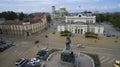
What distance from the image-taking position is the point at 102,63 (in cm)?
2762

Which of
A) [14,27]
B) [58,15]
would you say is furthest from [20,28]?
[58,15]

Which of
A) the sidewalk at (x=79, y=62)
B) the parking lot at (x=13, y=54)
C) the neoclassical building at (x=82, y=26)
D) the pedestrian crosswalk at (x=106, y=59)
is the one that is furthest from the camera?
the neoclassical building at (x=82, y=26)

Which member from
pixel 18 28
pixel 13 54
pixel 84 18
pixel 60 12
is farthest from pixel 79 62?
pixel 60 12

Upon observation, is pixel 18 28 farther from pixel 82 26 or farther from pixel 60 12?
pixel 60 12

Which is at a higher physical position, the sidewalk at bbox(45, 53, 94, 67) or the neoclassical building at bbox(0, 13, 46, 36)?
the neoclassical building at bbox(0, 13, 46, 36)

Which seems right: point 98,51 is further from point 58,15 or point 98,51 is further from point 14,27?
point 58,15

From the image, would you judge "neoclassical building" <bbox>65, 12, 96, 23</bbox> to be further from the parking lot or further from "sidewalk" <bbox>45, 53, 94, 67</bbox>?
"sidewalk" <bbox>45, 53, 94, 67</bbox>

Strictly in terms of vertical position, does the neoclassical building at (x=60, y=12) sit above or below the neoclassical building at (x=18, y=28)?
above

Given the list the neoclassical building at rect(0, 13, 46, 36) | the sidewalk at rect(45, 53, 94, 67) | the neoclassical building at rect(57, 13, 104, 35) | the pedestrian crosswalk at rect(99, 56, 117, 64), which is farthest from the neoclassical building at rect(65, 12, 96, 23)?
the sidewalk at rect(45, 53, 94, 67)

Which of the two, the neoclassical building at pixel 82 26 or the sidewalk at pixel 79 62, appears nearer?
the sidewalk at pixel 79 62

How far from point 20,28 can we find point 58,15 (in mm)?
84629

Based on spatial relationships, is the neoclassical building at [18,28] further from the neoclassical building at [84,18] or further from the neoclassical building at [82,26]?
the neoclassical building at [84,18]

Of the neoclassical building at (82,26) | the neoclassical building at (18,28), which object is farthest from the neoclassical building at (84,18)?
the neoclassical building at (18,28)

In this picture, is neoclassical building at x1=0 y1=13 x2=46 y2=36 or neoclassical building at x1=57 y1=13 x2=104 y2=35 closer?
neoclassical building at x1=0 y1=13 x2=46 y2=36
